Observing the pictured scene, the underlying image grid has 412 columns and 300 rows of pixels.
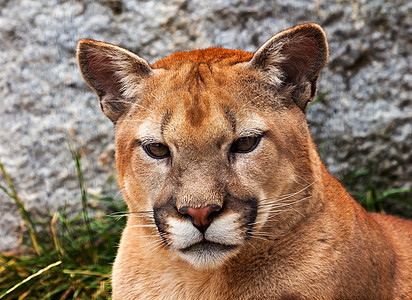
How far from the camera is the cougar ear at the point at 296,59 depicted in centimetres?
306

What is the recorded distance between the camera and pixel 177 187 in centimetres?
276

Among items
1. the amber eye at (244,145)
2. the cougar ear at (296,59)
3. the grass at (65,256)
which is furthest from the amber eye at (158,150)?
the grass at (65,256)

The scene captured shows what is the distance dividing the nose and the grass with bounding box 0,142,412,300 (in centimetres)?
185

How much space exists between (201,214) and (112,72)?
1.27 metres

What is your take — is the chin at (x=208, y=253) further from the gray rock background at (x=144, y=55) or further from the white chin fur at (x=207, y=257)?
the gray rock background at (x=144, y=55)

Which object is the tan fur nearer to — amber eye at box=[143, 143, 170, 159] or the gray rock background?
amber eye at box=[143, 143, 170, 159]

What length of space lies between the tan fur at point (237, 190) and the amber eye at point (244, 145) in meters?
0.02

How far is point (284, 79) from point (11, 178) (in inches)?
112

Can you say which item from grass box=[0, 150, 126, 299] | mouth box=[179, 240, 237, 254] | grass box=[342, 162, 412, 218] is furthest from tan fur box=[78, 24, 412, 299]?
grass box=[342, 162, 412, 218]

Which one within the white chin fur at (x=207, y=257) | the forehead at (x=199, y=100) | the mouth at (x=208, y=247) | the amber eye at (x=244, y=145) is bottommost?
the white chin fur at (x=207, y=257)

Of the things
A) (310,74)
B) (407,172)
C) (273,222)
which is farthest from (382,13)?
(273,222)

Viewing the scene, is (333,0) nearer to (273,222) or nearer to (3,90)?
(273,222)

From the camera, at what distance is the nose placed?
2.58 m

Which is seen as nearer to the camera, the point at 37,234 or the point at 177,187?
the point at 177,187
